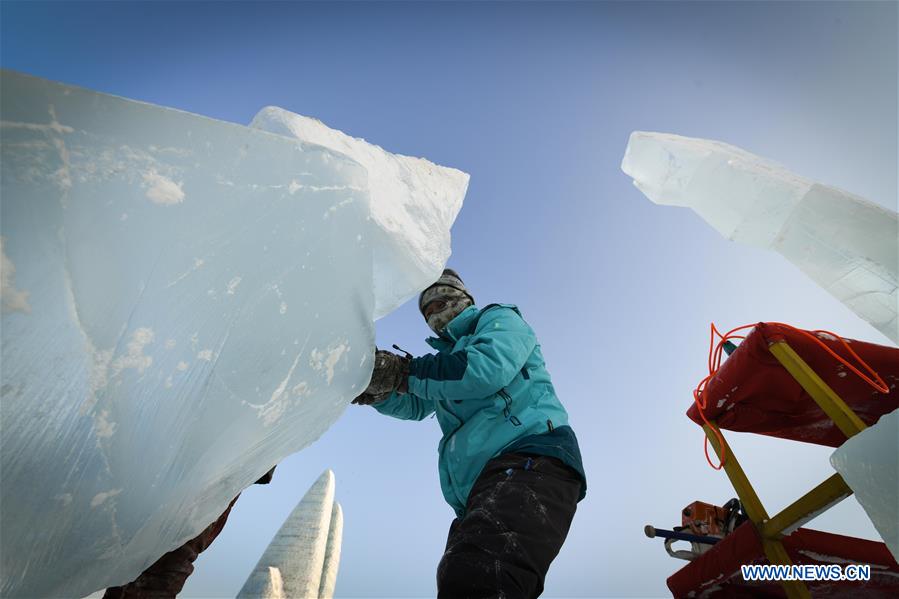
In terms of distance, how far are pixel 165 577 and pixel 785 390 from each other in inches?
133

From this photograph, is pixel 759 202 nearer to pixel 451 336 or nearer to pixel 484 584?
pixel 451 336

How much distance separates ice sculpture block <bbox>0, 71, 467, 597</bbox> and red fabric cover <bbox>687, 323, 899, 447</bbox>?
235cm

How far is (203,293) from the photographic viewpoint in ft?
4.21

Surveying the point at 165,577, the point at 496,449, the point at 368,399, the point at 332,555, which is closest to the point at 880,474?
the point at 496,449

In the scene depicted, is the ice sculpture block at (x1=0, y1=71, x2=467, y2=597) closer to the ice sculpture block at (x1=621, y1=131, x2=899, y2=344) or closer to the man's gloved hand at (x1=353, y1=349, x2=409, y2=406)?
the man's gloved hand at (x1=353, y1=349, x2=409, y2=406)

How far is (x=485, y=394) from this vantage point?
2.04 metres

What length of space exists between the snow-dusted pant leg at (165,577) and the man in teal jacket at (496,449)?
101 cm

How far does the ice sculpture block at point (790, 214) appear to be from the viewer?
81.1 inches

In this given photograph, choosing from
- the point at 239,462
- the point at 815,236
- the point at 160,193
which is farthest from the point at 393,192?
the point at 815,236

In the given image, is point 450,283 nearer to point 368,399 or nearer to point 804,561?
point 368,399

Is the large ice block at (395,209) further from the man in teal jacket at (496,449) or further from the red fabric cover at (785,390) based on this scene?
the red fabric cover at (785,390)

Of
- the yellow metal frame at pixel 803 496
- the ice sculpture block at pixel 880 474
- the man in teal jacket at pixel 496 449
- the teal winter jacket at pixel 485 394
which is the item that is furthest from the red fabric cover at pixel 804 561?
the teal winter jacket at pixel 485 394

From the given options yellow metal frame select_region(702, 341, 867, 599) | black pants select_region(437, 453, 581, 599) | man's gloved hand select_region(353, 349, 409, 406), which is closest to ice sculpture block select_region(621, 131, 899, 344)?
yellow metal frame select_region(702, 341, 867, 599)

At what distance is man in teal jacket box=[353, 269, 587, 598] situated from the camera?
150 centimetres
